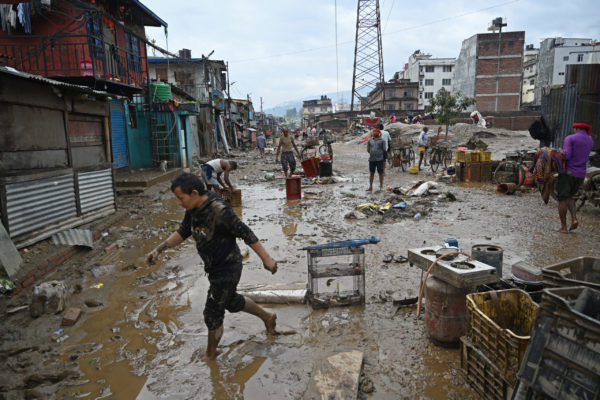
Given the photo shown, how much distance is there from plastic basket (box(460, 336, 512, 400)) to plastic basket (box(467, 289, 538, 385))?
0.14 feet

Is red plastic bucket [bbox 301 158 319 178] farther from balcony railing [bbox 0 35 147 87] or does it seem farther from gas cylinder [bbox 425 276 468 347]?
gas cylinder [bbox 425 276 468 347]

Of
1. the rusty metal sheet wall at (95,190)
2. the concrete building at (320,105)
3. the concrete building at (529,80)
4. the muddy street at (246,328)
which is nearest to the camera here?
the muddy street at (246,328)

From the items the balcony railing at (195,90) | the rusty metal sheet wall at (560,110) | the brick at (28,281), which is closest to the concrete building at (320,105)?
the balcony railing at (195,90)

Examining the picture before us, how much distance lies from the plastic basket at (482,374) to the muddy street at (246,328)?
0.18m

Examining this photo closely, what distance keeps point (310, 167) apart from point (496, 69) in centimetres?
3892

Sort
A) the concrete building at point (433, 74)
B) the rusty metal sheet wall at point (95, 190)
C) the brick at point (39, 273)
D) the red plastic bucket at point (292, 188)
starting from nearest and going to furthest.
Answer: the brick at point (39, 273)
the rusty metal sheet wall at point (95, 190)
the red plastic bucket at point (292, 188)
the concrete building at point (433, 74)

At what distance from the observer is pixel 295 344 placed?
3477 mm

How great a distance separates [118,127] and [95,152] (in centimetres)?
650

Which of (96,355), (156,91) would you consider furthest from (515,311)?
(156,91)

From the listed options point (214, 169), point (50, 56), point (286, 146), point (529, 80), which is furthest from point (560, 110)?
point (529, 80)

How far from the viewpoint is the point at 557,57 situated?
47469 mm

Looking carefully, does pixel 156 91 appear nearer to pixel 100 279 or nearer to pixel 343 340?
pixel 100 279

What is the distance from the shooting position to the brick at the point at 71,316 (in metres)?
3.94

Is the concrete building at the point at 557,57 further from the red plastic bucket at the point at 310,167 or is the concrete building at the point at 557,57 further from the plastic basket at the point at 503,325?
the plastic basket at the point at 503,325
